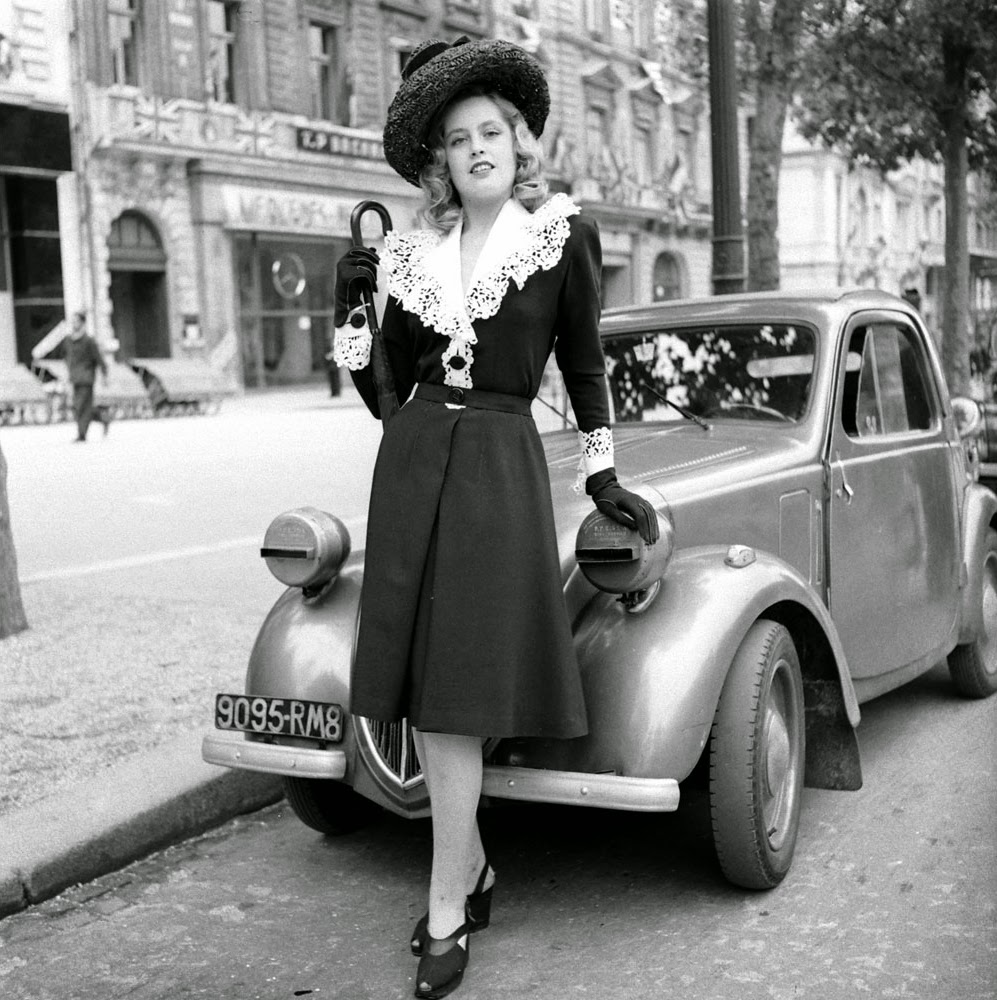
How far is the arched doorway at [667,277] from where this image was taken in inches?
1725

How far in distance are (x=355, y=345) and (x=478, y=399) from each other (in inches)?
13.5

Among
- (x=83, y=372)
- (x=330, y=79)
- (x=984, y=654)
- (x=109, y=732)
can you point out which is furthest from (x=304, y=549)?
(x=330, y=79)

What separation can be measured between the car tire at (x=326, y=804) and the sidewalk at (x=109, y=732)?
430mm

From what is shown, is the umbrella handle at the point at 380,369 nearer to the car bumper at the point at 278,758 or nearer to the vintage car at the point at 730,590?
the vintage car at the point at 730,590

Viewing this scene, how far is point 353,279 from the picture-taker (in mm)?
3166

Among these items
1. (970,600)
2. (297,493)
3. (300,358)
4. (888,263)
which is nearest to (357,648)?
(970,600)

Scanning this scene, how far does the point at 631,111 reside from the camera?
41250 mm

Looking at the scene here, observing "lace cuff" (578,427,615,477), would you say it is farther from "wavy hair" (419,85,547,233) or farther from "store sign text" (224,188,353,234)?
"store sign text" (224,188,353,234)

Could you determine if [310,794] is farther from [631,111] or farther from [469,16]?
[631,111]

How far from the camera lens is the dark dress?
2947mm

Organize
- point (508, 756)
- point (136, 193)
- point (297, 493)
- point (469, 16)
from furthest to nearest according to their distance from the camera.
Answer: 1. point (469, 16)
2. point (136, 193)
3. point (297, 493)
4. point (508, 756)

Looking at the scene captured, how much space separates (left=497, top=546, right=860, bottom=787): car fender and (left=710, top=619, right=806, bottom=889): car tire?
0.24ft

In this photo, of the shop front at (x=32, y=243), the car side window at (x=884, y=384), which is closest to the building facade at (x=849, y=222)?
the shop front at (x=32, y=243)

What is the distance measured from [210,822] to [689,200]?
42.1 metres
